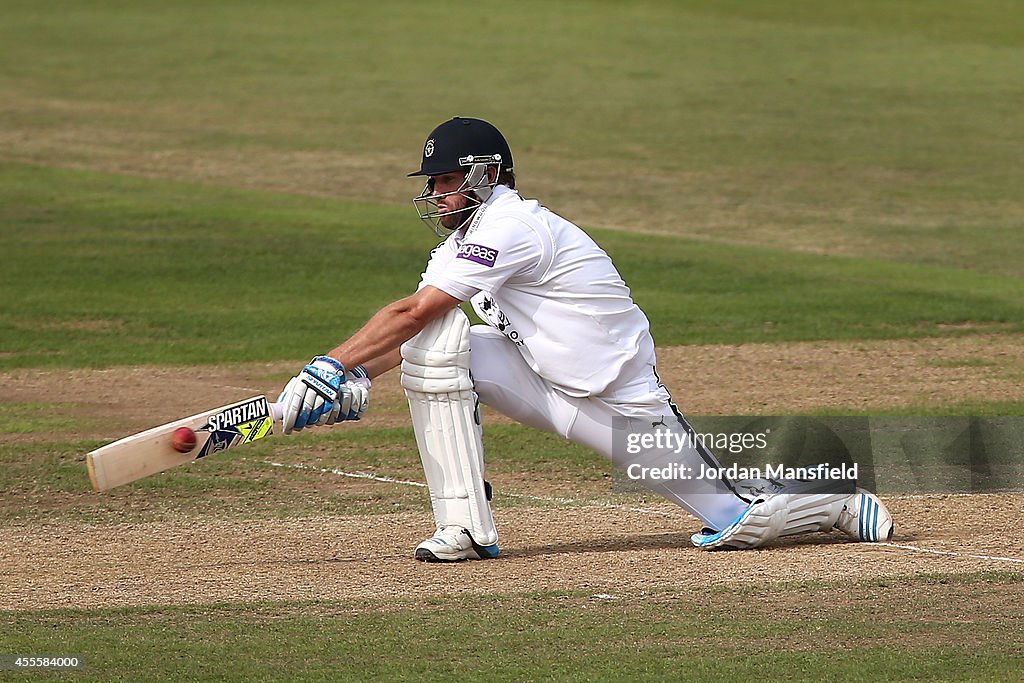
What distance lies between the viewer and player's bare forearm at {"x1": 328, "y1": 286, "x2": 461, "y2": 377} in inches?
235

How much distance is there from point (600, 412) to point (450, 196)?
100cm

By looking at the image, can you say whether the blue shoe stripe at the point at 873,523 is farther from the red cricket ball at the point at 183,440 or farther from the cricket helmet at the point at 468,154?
the red cricket ball at the point at 183,440

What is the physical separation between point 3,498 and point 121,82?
19.9m

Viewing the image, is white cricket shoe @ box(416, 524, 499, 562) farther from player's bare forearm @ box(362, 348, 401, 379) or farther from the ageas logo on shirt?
the ageas logo on shirt

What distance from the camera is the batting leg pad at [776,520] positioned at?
6254 mm

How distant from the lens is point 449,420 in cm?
611

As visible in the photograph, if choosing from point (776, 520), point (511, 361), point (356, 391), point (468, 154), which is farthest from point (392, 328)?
point (776, 520)

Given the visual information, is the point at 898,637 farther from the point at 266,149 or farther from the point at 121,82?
the point at 121,82

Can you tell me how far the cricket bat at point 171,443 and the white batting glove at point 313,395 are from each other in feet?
0.24

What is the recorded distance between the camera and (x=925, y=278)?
45.9ft

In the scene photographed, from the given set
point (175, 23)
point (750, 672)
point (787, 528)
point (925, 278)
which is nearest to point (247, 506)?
point (787, 528)

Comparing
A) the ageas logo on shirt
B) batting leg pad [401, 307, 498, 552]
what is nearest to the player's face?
the ageas logo on shirt

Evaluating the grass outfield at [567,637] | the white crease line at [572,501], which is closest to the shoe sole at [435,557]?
the grass outfield at [567,637]

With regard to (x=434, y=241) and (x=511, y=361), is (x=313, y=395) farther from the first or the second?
(x=434, y=241)
